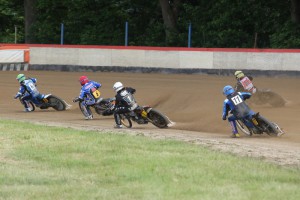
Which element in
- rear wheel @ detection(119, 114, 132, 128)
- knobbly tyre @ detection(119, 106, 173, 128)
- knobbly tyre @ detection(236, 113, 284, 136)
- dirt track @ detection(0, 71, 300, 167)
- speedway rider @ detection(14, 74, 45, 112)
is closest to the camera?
dirt track @ detection(0, 71, 300, 167)

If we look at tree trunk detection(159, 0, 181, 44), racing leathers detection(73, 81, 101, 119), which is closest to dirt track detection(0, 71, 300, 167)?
racing leathers detection(73, 81, 101, 119)

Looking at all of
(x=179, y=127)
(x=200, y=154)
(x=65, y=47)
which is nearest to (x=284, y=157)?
(x=200, y=154)

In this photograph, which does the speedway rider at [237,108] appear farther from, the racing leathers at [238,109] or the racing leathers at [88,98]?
the racing leathers at [88,98]

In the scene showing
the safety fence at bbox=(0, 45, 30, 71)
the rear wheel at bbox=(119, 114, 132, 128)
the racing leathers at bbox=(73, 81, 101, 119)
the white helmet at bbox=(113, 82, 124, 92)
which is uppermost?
the safety fence at bbox=(0, 45, 30, 71)

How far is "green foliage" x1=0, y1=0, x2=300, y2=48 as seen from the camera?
33.9 m

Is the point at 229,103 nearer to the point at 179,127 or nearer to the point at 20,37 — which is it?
the point at 179,127

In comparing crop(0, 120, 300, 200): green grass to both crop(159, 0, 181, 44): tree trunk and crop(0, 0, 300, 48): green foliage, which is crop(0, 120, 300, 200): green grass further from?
crop(159, 0, 181, 44): tree trunk

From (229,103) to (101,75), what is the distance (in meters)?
14.3

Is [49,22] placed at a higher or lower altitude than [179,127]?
higher

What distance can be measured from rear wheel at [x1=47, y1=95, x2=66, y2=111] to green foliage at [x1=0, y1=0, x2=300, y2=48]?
11.7 meters

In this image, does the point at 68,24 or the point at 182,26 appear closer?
the point at 182,26

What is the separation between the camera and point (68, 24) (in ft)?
136

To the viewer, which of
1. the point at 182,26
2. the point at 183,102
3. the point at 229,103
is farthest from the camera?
the point at 182,26

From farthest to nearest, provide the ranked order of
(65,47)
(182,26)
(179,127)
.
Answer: (182,26) → (65,47) → (179,127)
